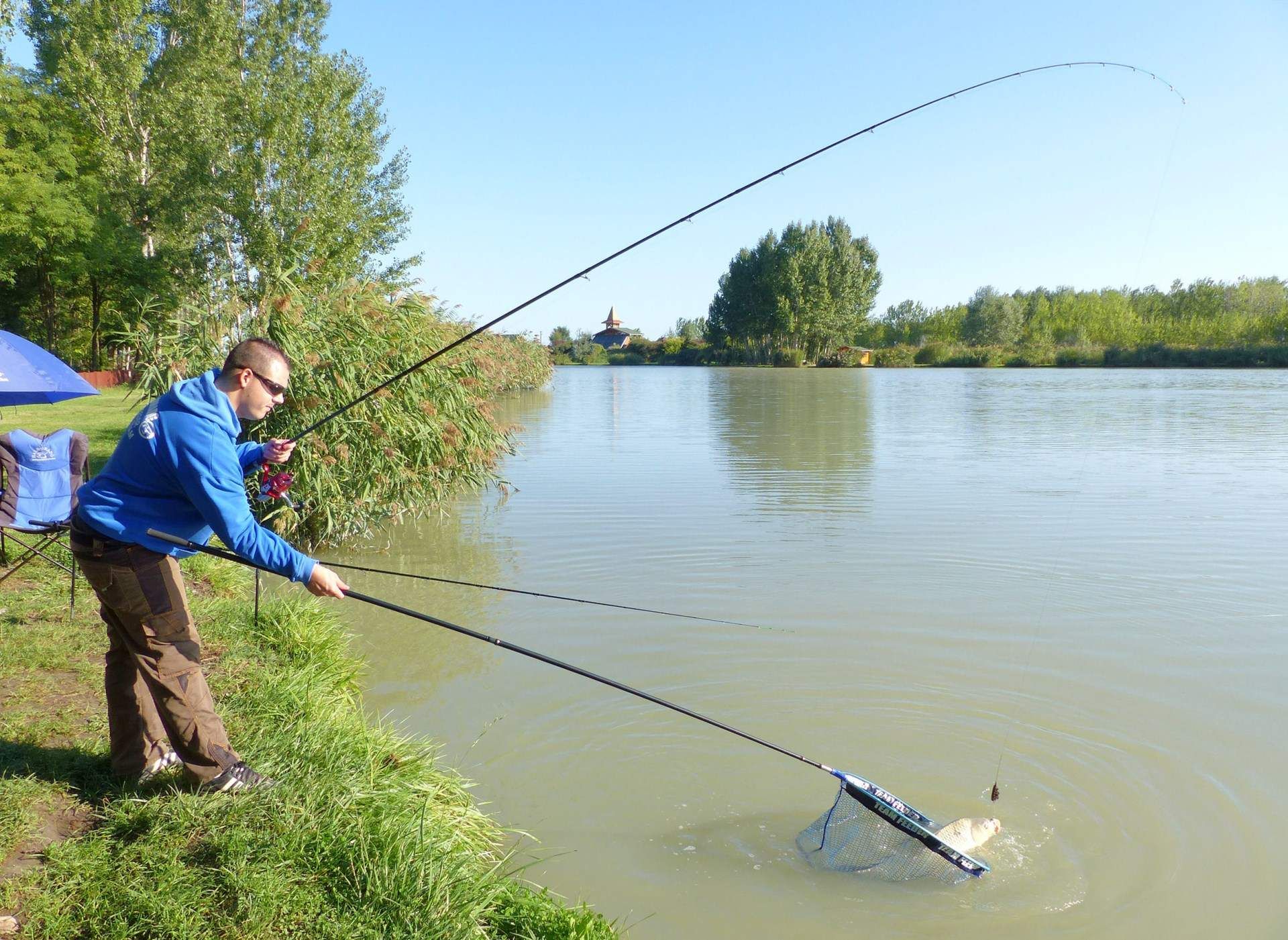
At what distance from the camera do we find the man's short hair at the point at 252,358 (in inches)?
133

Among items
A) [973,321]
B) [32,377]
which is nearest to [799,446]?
[32,377]

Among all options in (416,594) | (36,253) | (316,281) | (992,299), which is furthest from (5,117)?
(992,299)

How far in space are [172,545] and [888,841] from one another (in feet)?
10.1

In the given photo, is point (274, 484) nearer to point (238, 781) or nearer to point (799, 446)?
point (238, 781)

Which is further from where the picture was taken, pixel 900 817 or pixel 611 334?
pixel 611 334

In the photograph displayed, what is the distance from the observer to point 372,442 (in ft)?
28.4

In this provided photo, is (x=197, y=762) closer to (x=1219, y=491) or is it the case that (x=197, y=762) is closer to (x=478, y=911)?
(x=478, y=911)

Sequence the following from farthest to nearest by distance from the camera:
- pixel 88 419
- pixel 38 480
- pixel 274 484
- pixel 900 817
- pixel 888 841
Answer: pixel 88 419
pixel 38 480
pixel 274 484
pixel 888 841
pixel 900 817

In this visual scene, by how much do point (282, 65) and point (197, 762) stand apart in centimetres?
2904

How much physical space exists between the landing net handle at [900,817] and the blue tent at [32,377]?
617cm

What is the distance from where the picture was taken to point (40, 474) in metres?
6.69

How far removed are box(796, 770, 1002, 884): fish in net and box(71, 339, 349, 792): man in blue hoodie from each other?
230 cm

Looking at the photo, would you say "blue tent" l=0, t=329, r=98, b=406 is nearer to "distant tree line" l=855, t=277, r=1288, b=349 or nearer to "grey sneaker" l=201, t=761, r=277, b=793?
"grey sneaker" l=201, t=761, r=277, b=793

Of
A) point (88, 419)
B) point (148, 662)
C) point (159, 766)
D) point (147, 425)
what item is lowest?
point (159, 766)
